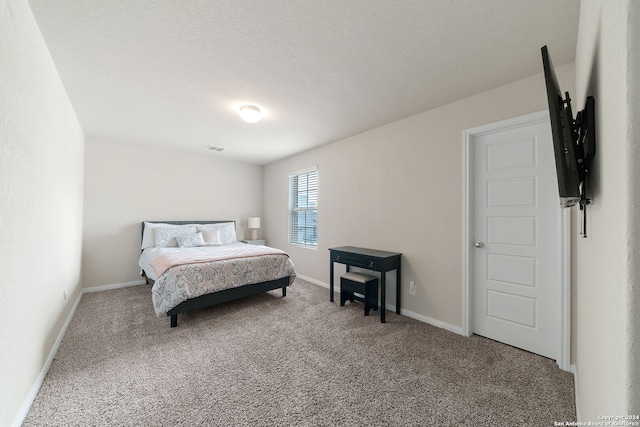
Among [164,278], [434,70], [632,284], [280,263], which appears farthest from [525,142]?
[164,278]

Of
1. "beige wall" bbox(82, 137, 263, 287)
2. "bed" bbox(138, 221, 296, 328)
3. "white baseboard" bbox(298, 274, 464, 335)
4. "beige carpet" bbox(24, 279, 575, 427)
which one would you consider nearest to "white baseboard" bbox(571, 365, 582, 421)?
"beige carpet" bbox(24, 279, 575, 427)

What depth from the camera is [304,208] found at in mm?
4758

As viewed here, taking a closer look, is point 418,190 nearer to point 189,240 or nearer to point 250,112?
point 250,112

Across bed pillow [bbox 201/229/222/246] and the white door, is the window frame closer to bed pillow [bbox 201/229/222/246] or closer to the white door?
bed pillow [bbox 201/229/222/246]

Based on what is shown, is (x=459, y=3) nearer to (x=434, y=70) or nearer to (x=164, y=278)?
(x=434, y=70)

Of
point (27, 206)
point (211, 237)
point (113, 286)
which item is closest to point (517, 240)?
point (27, 206)

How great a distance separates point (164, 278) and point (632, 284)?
10.9 feet

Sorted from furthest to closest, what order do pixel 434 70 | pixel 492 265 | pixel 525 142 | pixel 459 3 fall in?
pixel 492 265 → pixel 525 142 → pixel 434 70 → pixel 459 3

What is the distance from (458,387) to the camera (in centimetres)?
179

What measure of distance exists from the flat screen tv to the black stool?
2284 millimetres

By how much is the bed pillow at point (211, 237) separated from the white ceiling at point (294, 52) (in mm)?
2211

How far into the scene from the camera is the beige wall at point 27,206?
130 cm

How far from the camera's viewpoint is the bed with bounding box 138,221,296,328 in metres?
2.76

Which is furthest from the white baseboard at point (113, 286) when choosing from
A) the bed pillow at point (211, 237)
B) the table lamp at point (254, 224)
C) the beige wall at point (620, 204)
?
the beige wall at point (620, 204)
